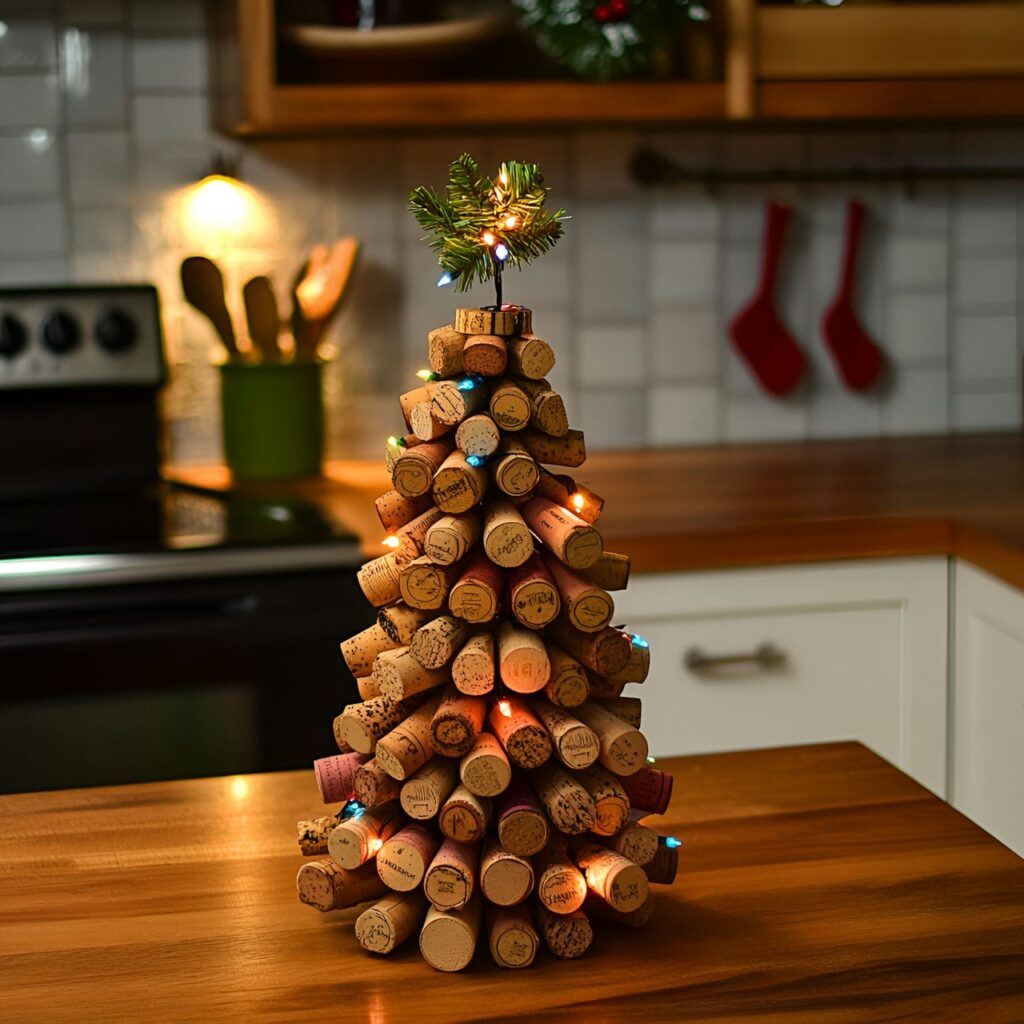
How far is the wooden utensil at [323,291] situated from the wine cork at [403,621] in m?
1.45

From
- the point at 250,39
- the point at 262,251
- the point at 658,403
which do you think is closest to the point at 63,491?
the point at 262,251

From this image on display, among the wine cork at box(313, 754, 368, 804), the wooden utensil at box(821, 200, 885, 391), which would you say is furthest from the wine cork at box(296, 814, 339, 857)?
the wooden utensil at box(821, 200, 885, 391)

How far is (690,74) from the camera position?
6.81 feet

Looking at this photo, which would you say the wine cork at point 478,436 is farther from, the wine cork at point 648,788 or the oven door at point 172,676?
the oven door at point 172,676

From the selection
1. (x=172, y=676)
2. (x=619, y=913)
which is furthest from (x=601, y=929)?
(x=172, y=676)

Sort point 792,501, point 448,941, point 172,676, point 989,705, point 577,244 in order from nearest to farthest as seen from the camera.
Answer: point 448,941, point 172,676, point 989,705, point 792,501, point 577,244

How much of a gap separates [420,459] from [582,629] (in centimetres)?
12

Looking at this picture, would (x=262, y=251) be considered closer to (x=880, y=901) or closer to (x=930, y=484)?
(x=930, y=484)

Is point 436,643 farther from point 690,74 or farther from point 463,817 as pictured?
point 690,74

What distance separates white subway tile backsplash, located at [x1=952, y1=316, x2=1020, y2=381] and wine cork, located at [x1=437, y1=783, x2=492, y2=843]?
197 cm

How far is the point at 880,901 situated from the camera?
79 cm

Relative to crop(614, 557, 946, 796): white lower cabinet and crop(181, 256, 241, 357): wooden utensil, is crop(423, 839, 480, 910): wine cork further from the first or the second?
crop(181, 256, 241, 357): wooden utensil

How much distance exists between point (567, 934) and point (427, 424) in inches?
10.5

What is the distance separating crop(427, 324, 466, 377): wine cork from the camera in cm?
76
